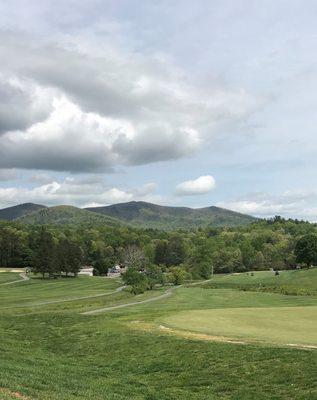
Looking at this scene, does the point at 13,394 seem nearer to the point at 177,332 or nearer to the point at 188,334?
the point at 188,334

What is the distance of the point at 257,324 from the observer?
113 feet

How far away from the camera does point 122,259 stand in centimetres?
19600

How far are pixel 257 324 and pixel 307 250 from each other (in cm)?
10276

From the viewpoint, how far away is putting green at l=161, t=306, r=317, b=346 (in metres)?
28.4

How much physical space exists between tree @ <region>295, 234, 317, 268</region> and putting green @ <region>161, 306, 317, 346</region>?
3571 inches

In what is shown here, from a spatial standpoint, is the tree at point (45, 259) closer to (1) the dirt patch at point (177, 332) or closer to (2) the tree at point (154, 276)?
(2) the tree at point (154, 276)

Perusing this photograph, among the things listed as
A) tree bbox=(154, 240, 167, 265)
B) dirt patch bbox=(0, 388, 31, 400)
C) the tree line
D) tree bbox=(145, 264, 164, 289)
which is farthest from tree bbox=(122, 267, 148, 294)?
tree bbox=(154, 240, 167, 265)

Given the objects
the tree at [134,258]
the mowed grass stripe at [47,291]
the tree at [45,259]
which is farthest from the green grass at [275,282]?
the tree at [45,259]

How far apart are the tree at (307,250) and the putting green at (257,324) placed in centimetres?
9071

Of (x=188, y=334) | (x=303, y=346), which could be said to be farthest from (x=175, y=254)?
(x=303, y=346)

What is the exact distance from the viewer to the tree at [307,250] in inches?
5128

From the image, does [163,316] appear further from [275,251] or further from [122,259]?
[122,259]

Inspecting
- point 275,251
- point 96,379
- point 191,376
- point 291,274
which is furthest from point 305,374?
point 275,251

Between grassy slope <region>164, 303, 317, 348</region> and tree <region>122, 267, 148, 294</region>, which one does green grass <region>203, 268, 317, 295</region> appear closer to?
tree <region>122, 267, 148, 294</region>
